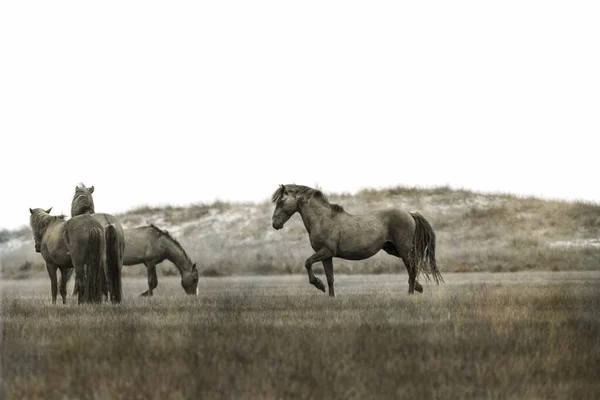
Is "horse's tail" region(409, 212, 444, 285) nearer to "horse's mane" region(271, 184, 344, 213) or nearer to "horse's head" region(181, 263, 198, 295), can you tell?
"horse's mane" region(271, 184, 344, 213)

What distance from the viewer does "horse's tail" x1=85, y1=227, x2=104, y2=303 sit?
559 inches

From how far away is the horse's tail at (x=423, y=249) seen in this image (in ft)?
56.6

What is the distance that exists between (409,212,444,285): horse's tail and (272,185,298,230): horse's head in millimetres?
2319

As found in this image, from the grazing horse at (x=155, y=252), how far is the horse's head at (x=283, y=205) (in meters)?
3.97

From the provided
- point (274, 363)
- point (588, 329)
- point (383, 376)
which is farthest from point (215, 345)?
point (588, 329)

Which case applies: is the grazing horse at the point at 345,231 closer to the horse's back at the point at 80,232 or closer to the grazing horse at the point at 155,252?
the horse's back at the point at 80,232

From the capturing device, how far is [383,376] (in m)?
7.16

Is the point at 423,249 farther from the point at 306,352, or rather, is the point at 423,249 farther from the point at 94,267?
the point at 306,352

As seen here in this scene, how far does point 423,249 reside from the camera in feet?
56.9

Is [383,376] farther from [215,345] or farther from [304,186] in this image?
[304,186]

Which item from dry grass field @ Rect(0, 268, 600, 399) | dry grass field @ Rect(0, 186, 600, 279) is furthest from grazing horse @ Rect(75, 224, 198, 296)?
dry grass field @ Rect(0, 186, 600, 279)

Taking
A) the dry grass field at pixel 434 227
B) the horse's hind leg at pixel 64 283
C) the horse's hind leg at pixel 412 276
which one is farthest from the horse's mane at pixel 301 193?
the dry grass field at pixel 434 227

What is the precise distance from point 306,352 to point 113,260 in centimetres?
712

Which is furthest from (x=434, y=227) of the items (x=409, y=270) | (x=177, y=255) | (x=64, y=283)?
(x=64, y=283)
